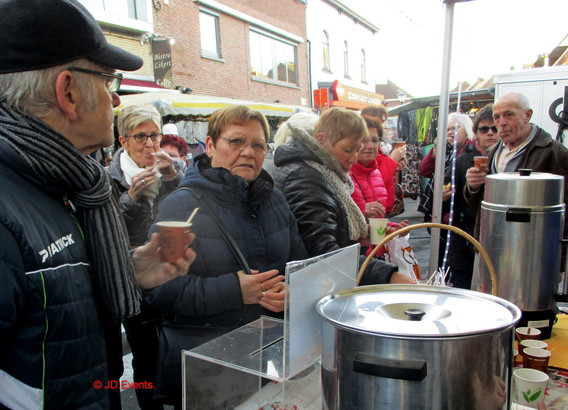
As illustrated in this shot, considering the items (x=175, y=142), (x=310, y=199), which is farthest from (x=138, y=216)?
(x=175, y=142)

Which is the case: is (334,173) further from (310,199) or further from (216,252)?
(216,252)

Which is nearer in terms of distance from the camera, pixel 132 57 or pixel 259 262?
pixel 132 57

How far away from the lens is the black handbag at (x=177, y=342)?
1.50 metres

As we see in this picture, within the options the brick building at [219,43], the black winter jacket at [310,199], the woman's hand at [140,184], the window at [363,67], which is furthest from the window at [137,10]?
the window at [363,67]

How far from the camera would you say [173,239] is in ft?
4.37

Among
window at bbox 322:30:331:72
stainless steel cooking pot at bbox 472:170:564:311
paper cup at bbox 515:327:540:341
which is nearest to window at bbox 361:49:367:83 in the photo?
window at bbox 322:30:331:72

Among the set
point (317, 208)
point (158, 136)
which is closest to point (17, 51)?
point (317, 208)

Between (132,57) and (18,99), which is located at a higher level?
(132,57)

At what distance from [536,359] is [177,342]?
1197 mm

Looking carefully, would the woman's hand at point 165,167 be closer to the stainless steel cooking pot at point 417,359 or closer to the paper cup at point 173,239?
the paper cup at point 173,239

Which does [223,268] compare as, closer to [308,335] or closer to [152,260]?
[152,260]

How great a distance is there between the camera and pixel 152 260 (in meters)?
1.46

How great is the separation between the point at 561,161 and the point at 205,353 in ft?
8.38

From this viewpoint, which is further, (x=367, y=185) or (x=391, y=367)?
(x=367, y=185)
